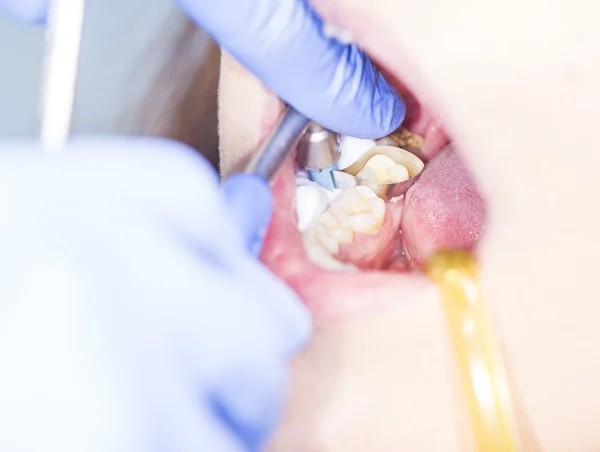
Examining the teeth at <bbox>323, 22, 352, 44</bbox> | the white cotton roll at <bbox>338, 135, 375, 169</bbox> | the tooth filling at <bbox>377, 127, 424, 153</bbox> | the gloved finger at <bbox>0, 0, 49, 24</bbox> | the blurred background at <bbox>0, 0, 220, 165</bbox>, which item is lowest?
the blurred background at <bbox>0, 0, 220, 165</bbox>

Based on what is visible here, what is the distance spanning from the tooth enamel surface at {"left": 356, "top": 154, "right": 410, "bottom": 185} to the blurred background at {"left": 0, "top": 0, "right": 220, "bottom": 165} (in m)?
0.33

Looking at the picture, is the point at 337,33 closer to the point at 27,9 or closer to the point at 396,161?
the point at 396,161

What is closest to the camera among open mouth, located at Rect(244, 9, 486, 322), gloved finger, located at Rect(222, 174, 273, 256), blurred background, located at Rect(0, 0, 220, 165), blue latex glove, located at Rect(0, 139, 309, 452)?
blue latex glove, located at Rect(0, 139, 309, 452)

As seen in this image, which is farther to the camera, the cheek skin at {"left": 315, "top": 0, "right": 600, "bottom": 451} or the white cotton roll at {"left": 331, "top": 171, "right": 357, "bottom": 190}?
the white cotton roll at {"left": 331, "top": 171, "right": 357, "bottom": 190}

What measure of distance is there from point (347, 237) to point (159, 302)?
377 millimetres

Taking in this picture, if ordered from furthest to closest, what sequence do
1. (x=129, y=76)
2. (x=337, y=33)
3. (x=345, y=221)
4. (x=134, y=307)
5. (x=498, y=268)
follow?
(x=129, y=76)
(x=345, y=221)
(x=337, y=33)
(x=498, y=268)
(x=134, y=307)

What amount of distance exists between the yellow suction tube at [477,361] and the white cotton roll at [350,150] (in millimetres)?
308

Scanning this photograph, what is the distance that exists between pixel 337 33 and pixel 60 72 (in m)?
0.32

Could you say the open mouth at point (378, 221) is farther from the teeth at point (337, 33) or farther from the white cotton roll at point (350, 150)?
the teeth at point (337, 33)

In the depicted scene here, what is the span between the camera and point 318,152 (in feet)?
3.03

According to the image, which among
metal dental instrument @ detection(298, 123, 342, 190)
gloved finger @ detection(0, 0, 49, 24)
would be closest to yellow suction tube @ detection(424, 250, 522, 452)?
metal dental instrument @ detection(298, 123, 342, 190)

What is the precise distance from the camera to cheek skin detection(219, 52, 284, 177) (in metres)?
0.85

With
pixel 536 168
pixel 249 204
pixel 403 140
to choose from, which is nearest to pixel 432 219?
pixel 403 140

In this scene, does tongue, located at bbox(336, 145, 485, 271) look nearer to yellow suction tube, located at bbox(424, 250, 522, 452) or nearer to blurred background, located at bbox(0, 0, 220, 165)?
yellow suction tube, located at bbox(424, 250, 522, 452)
